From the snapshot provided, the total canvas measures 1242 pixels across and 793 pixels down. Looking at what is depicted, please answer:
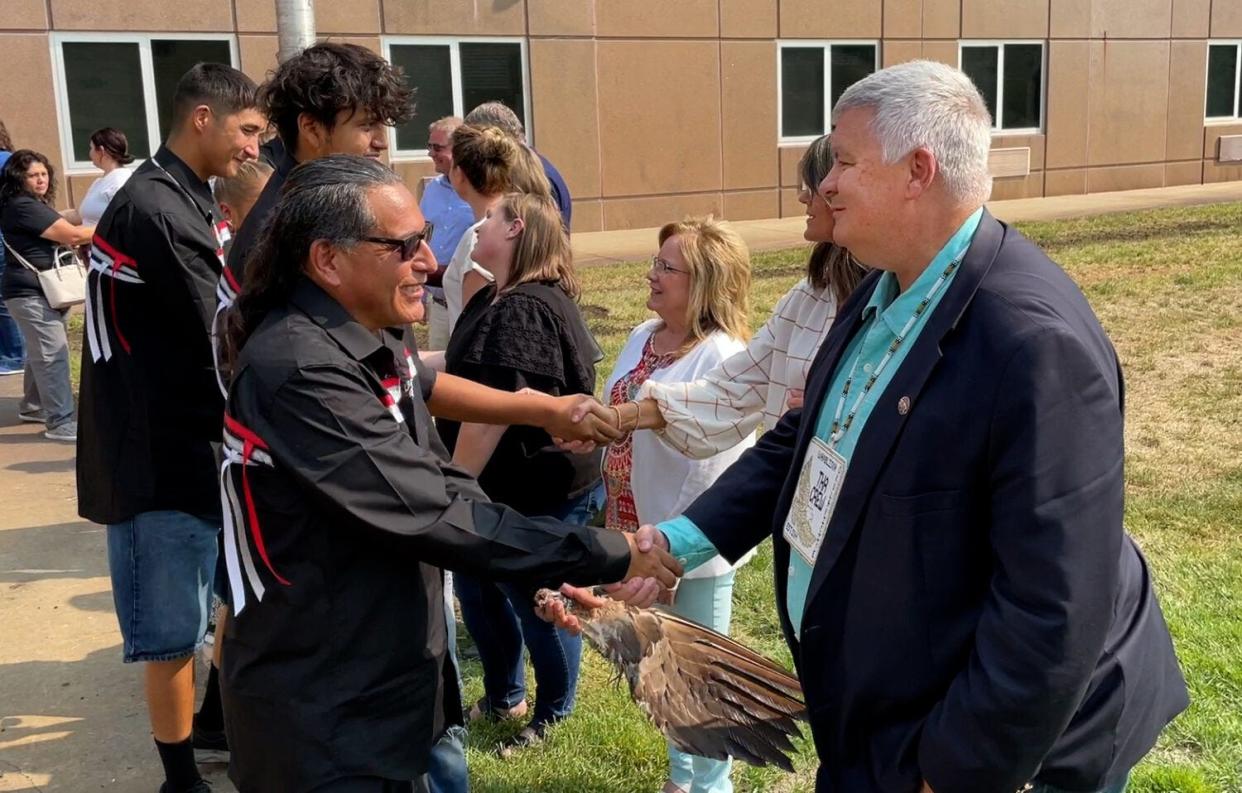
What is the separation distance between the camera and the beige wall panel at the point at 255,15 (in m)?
15.1

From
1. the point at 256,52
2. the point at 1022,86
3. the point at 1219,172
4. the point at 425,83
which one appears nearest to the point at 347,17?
the point at 256,52

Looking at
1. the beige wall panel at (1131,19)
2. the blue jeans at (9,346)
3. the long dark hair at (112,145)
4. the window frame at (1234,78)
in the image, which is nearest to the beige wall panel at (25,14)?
the blue jeans at (9,346)

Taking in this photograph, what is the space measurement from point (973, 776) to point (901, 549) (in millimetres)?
407

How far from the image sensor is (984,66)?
21.0m

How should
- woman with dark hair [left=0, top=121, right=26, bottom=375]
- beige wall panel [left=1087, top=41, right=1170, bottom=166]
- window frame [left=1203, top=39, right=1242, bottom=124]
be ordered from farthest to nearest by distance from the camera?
window frame [left=1203, top=39, right=1242, bottom=124] < beige wall panel [left=1087, top=41, right=1170, bottom=166] < woman with dark hair [left=0, top=121, right=26, bottom=375]

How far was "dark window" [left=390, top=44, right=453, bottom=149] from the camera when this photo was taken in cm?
1641

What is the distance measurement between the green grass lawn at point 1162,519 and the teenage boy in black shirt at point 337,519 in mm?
1707

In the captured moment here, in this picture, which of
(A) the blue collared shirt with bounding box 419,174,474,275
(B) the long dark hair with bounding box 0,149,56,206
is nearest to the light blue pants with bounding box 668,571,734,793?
(A) the blue collared shirt with bounding box 419,174,474,275

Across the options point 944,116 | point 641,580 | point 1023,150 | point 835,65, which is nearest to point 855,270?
point 641,580

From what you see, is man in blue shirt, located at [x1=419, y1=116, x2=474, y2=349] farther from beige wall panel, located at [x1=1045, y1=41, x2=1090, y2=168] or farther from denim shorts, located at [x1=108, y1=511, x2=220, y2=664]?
beige wall panel, located at [x1=1045, y1=41, x2=1090, y2=168]

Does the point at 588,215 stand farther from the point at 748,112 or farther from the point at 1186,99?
the point at 1186,99

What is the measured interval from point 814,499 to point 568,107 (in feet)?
50.6

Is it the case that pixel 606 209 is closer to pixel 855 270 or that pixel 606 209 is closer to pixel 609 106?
pixel 609 106

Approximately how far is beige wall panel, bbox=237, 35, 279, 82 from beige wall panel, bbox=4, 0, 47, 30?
7.44 ft
